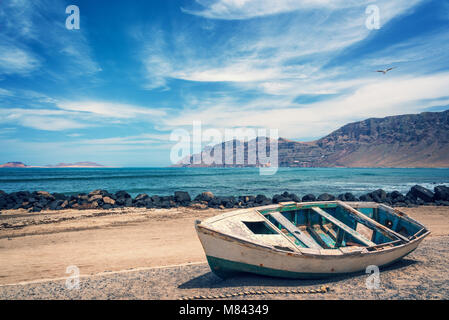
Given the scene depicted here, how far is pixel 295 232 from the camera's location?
5.99m

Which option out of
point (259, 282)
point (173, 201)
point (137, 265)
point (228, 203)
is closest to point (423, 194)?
point (228, 203)

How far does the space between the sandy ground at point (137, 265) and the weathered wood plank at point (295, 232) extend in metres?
0.78

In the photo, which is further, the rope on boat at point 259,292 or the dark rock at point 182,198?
the dark rock at point 182,198

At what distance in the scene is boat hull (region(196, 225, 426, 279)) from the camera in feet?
15.2

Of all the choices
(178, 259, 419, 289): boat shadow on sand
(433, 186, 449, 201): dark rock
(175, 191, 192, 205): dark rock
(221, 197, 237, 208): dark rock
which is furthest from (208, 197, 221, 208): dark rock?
(433, 186, 449, 201): dark rock

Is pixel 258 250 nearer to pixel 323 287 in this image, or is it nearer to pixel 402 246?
pixel 323 287

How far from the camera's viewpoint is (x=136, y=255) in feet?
27.8

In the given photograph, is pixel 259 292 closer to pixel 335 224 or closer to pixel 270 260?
pixel 270 260

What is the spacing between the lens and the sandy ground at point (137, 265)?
5176 mm

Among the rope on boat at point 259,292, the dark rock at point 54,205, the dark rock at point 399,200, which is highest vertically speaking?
the rope on boat at point 259,292

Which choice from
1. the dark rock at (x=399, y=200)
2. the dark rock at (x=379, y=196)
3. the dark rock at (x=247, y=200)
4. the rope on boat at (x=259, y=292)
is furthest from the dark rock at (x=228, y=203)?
the rope on boat at (x=259, y=292)

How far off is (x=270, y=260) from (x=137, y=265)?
465 cm

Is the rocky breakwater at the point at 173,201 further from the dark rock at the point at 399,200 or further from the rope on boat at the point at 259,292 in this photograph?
the rope on boat at the point at 259,292
